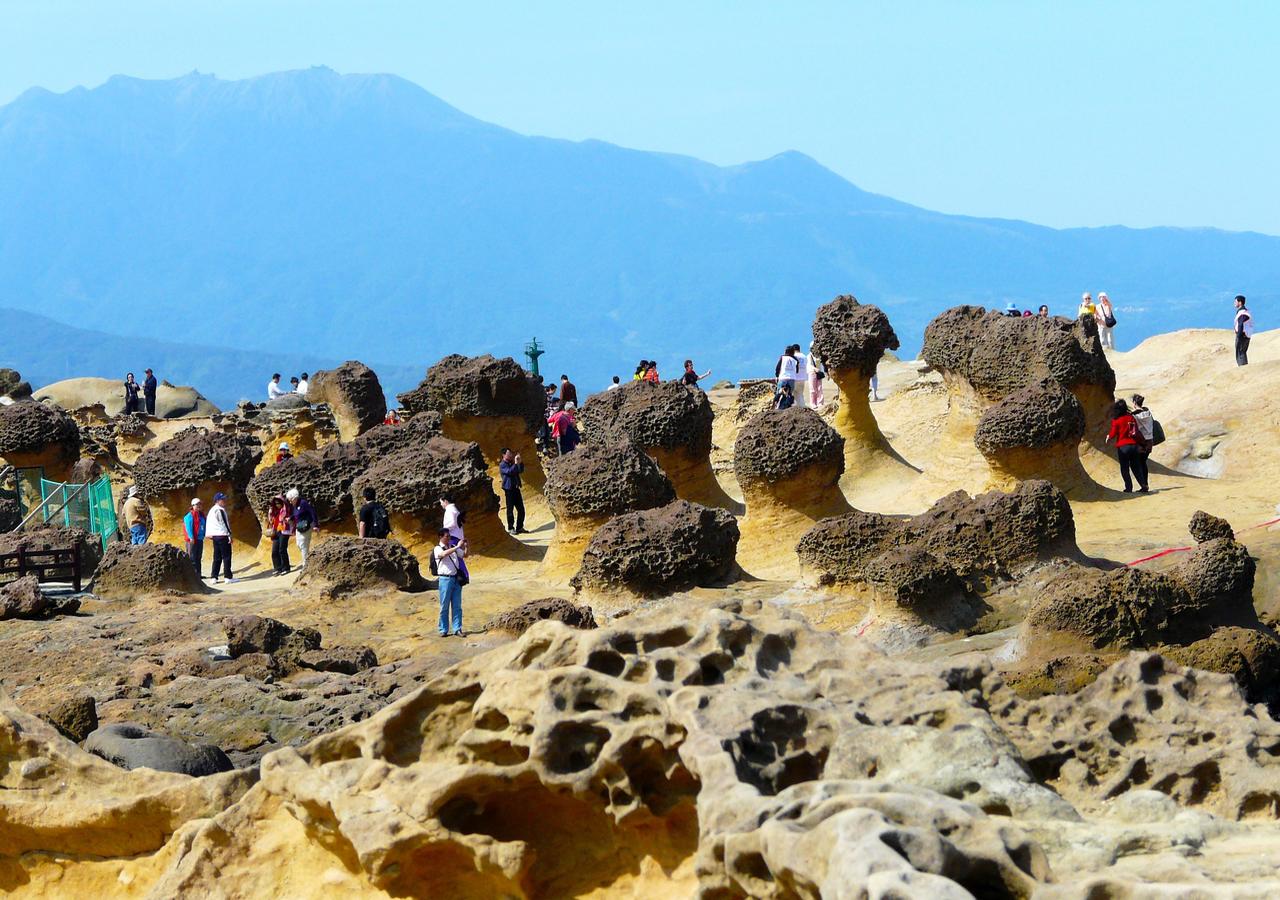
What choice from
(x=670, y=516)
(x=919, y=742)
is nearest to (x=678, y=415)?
(x=670, y=516)

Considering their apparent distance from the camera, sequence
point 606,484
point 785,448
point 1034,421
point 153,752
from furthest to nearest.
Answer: point 785,448
point 606,484
point 1034,421
point 153,752

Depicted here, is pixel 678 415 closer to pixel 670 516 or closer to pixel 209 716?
pixel 670 516

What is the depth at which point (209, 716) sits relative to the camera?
11.3 metres

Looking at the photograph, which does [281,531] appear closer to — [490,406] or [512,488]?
[512,488]

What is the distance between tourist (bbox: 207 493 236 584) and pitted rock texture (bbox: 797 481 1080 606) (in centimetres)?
742

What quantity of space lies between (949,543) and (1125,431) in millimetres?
4690

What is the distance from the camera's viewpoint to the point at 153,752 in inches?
349

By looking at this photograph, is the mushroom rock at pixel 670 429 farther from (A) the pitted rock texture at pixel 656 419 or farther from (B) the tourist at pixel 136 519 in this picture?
(B) the tourist at pixel 136 519

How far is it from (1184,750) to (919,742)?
3.40ft

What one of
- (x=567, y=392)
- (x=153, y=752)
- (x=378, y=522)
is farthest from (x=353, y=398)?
(x=153, y=752)

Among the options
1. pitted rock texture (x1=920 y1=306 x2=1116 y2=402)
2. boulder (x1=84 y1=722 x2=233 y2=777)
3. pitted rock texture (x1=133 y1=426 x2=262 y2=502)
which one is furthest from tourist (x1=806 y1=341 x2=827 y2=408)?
boulder (x1=84 y1=722 x2=233 y2=777)

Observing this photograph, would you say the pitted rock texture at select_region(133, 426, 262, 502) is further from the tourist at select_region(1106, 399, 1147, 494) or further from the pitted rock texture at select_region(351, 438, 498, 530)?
the tourist at select_region(1106, 399, 1147, 494)

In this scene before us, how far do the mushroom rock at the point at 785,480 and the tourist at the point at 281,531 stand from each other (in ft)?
16.1

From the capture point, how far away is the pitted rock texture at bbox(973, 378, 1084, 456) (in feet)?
54.0
